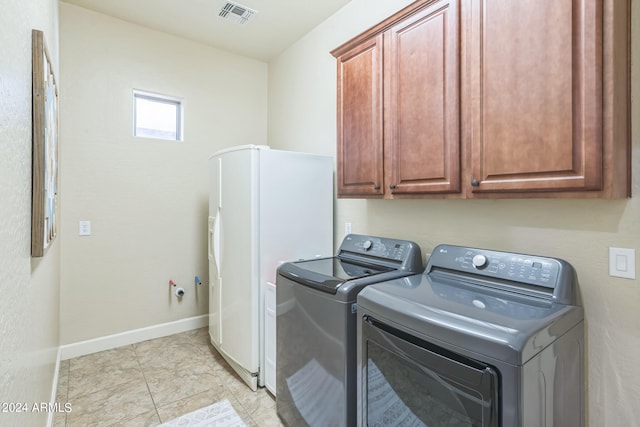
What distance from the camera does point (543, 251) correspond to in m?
1.46

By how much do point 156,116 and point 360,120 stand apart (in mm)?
2307

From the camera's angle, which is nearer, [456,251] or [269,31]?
[456,251]

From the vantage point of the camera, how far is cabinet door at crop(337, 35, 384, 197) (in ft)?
6.13

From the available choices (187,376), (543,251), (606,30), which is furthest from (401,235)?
(187,376)

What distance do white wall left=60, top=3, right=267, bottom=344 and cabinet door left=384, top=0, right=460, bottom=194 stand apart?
2301 millimetres

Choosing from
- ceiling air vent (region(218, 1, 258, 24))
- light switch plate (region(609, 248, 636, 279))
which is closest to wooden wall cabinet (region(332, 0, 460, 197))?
light switch plate (region(609, 248, 636, 279))

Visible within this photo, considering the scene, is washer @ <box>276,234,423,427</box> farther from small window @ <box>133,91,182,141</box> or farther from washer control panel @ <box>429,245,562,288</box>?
small window @ <box>133,91,182,141</box>

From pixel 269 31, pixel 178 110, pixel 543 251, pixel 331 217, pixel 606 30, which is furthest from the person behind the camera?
pixel 178 110

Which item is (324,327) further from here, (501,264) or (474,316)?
(501,264)

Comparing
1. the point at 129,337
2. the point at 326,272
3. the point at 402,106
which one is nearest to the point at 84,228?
the point at 129,337

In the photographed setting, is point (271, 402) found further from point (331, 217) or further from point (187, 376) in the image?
point (331, 217)

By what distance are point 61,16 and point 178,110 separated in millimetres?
1112

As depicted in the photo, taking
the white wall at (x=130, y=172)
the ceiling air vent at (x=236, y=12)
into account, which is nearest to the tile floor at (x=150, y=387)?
the white wall at (x=130, y=172)

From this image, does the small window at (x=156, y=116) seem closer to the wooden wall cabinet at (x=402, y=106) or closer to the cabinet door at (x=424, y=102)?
the wooden wall cabinet at (x=402, y=106)
